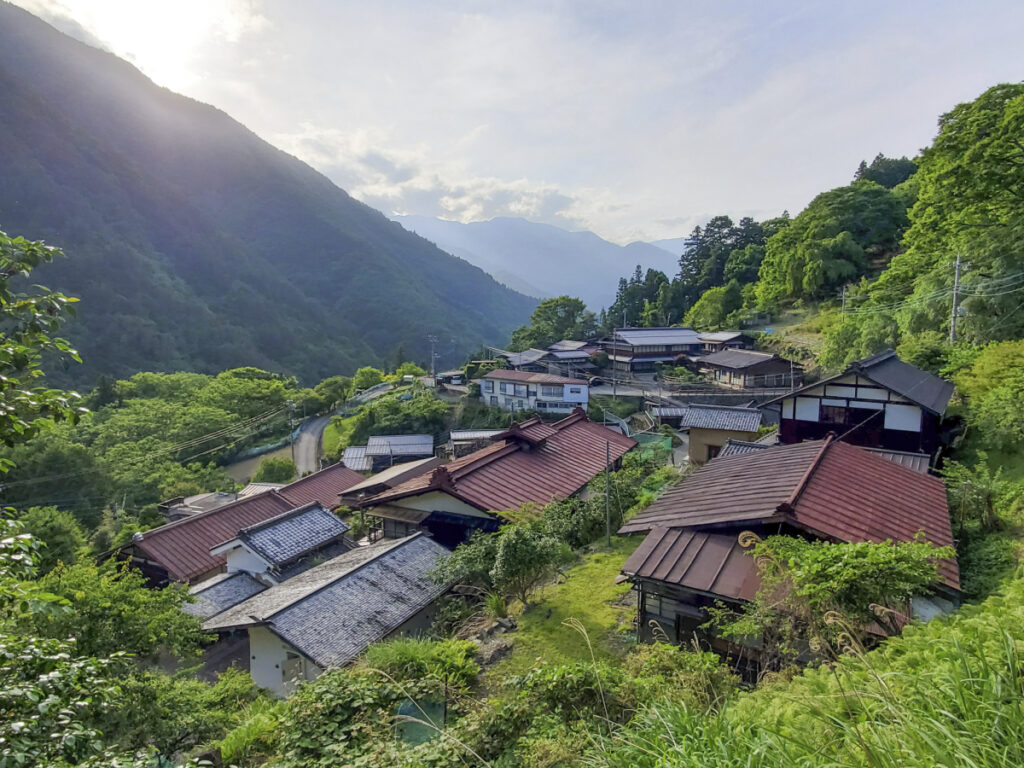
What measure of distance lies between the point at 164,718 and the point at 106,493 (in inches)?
1167

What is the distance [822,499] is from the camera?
8.52 m

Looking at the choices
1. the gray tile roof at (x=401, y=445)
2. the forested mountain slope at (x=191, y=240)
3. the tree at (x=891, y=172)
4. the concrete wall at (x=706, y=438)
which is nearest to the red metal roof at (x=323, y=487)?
the gray tile roof at (x=401, y=445)

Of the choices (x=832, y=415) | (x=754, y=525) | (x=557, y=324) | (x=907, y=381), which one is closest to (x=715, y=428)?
(x=832, y=415)

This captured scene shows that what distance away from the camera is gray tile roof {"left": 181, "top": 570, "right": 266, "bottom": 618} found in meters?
14.6

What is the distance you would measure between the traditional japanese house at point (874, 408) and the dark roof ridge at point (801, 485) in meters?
7.23

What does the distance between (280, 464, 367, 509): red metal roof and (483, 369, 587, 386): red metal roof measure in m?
17.5

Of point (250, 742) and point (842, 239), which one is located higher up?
point (842, 239)

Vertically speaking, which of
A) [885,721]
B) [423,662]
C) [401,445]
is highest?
Answer: [885,721]

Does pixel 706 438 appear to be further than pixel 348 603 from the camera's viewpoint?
Yes

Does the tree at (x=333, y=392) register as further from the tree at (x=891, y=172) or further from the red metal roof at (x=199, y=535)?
the tree at (x=891, y=172)

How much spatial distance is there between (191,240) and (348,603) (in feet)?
388

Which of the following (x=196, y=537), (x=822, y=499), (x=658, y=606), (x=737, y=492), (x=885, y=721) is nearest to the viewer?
(x=885, y=721)

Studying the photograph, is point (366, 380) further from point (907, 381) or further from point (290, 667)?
point (907, 381)

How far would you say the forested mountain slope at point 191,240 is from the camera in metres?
79.0
